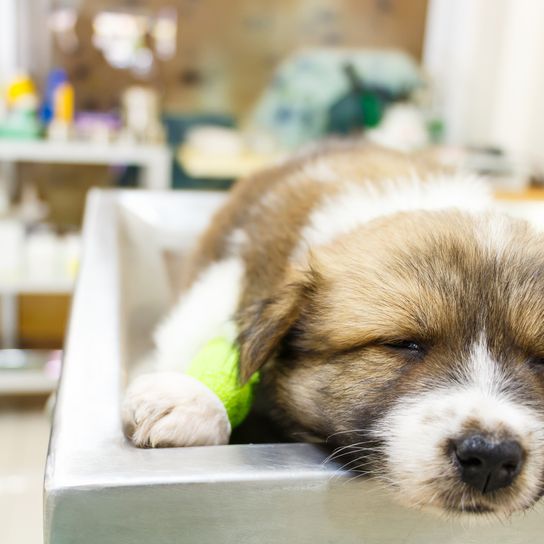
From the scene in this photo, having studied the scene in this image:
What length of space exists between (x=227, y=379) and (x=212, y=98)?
10.9 feet

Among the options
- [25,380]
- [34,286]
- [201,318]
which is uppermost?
[201,318]

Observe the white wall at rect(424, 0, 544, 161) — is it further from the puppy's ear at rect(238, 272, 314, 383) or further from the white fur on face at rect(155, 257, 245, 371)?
the puppy's ear at rect(238, 272, 314, 383)

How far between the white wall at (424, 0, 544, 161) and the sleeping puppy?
9.14 ft

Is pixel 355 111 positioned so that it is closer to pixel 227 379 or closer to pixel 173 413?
pixel 227 379

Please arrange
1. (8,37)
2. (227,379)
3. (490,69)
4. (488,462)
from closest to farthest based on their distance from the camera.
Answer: (488,462) < (227,379) < (8,37) < (490,69)

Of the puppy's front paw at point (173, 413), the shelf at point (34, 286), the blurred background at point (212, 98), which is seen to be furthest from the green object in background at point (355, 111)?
the puppy's front paw at point (173, 413)

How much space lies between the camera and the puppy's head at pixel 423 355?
2.66 ft

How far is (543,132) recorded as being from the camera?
145 inches

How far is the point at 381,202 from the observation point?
55.0 inches

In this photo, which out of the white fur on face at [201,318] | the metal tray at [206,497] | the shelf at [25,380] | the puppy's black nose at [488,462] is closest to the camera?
the metal tray at [206,497]

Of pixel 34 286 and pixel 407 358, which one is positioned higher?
pixel 407 358

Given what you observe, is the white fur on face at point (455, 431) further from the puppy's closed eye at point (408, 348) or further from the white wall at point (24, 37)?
the white wall at point (24, 37)

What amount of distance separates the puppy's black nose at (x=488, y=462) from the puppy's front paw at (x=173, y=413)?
32 cm

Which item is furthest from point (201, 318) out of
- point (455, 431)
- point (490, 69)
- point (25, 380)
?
point (490, 69)
